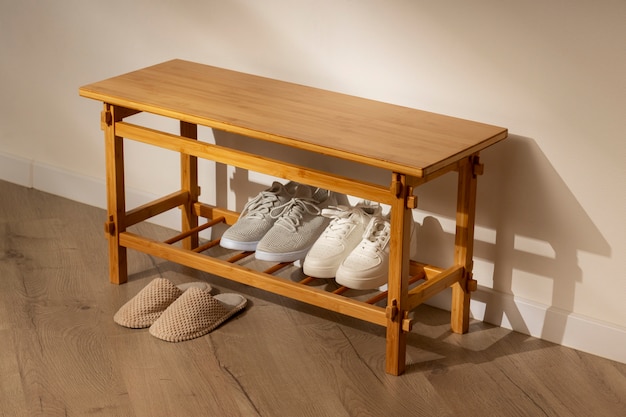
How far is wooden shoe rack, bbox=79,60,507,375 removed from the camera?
6.46 feet

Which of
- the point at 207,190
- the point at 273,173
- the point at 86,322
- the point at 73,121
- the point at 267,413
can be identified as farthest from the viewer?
the point at 73,121

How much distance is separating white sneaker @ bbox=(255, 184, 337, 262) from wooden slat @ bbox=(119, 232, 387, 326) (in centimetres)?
9

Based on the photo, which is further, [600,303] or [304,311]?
[304,311]

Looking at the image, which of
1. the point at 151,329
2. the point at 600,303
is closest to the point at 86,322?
the point at 151,329

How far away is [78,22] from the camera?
2.87 metres

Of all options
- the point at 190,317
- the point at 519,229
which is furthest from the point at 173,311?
the point at 519,229

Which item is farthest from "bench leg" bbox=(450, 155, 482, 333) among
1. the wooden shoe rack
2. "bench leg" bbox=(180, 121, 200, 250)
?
"bench leg" bbox=(180, 121, 200, 250)

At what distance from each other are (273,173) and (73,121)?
1.14 meters

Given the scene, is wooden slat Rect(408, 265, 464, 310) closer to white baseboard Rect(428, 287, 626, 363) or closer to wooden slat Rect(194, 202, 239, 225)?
white baseboard Rect(428, 287, 626, 363)

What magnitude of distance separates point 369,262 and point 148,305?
20.7 inches

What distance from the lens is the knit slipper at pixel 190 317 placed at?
7.26 feet

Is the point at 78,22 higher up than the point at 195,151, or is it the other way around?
the point at 78,22

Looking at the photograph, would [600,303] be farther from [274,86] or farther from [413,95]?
[274,86]

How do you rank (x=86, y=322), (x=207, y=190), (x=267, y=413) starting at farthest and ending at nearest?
(x=207, y=190) < (x=86, y=322) < (x=267, y=413)
